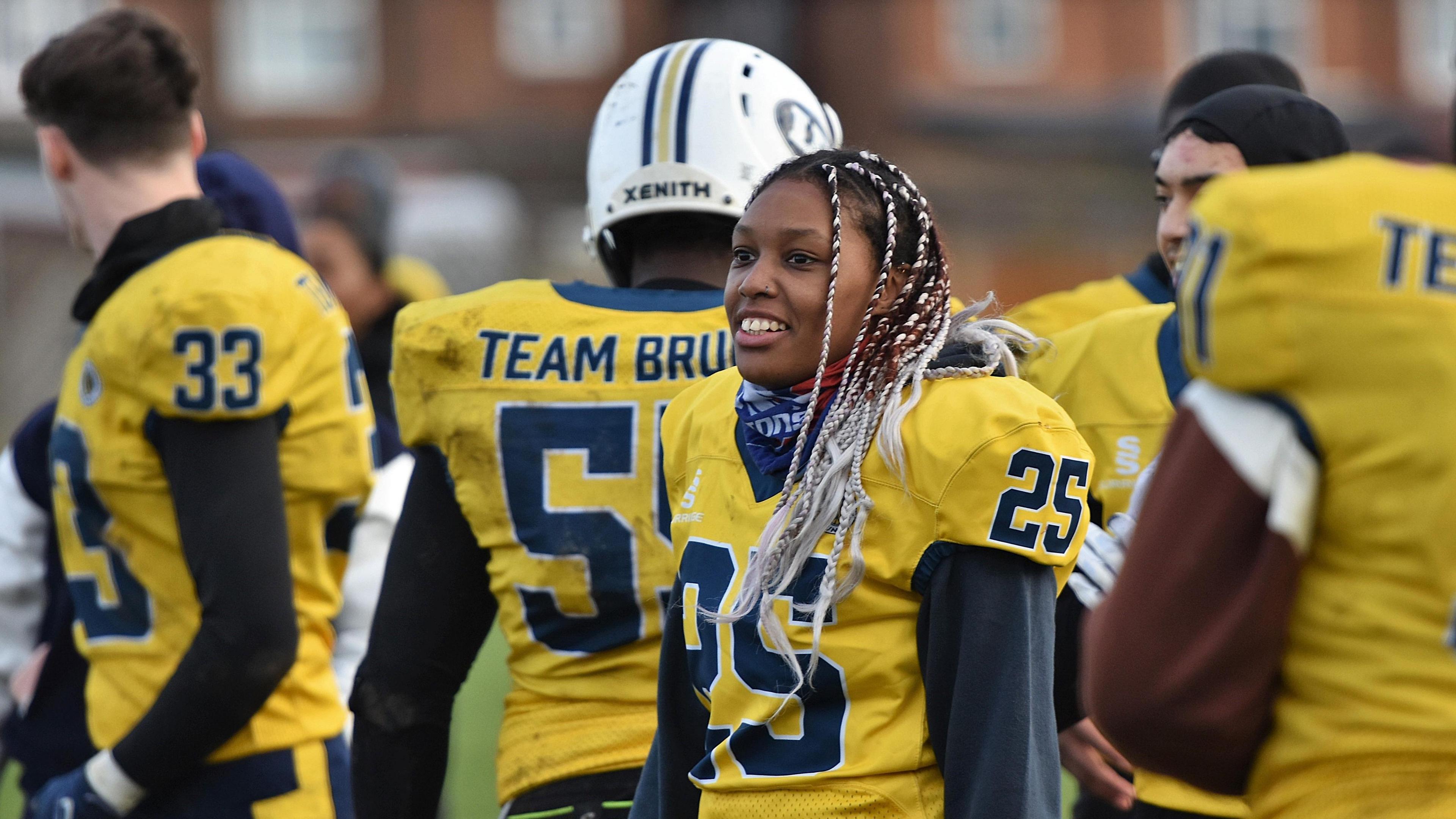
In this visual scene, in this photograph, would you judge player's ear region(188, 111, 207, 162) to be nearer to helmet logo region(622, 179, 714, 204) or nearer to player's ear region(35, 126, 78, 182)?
player's ear region(35, 126, 78, 182)

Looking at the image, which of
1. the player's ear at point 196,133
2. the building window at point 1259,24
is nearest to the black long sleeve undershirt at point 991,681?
the player's ear at point 196,133

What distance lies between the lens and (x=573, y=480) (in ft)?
9.03

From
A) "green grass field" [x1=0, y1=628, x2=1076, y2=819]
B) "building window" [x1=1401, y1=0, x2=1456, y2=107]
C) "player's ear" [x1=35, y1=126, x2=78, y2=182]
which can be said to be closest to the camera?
"player's ear" [x1=35, y1=126, x2=78, y2=182]

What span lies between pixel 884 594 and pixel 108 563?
1.69 m

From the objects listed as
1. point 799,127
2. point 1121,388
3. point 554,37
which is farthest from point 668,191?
point 554,37

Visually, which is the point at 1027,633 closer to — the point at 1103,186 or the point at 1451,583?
the point at 1451,583

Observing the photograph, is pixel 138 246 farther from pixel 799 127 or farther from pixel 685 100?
pixel 799 127

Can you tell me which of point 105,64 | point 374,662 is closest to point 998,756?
point 374,662

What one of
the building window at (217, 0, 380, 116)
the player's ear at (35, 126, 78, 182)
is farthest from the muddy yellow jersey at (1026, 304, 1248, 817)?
the building window at (217, 0, 380, 116)

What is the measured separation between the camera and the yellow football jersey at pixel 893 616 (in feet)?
6.94

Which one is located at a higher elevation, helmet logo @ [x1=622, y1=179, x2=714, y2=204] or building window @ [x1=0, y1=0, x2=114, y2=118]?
building window @ [x1=0, y1=0, x2=114, y2=118]

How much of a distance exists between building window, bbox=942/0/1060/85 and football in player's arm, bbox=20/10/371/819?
78.2 feet

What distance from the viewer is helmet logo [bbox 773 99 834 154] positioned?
3119 mm

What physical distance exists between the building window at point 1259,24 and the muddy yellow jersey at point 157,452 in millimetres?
25410
